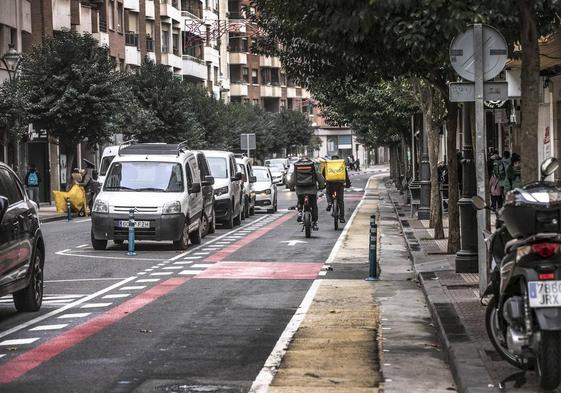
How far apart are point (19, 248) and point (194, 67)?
7840 centimetres

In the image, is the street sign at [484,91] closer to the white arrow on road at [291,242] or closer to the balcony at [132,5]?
the white arrow on road at [291,242]

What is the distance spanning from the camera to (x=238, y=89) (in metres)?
121

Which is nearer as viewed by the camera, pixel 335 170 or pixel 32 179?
pixel 335 170

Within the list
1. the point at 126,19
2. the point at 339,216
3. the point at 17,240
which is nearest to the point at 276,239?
the point at 339,216

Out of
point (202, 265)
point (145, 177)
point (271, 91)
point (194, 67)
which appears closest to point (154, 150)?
point (145, 177)

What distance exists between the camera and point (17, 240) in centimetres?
1366

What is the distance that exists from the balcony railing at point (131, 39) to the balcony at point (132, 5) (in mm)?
1429

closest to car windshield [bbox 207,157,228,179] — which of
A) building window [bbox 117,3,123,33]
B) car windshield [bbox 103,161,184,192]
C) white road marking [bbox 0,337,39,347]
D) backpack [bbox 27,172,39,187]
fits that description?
car windshield [bbox 103,161,184,192]

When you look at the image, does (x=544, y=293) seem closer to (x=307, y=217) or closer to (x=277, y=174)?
(x=307, y=217)

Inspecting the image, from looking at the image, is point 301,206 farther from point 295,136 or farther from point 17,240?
point 295,136

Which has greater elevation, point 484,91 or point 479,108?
point 484,91

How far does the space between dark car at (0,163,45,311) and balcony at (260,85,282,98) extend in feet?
375

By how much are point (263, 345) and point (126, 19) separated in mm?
64487

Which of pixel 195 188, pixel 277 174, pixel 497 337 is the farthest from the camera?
pixel 277 174
